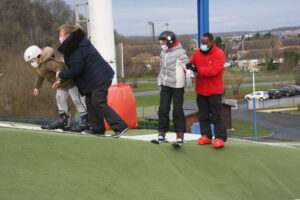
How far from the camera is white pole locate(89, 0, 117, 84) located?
14.6 m

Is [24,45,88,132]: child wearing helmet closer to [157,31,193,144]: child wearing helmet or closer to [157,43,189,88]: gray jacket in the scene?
[157,31,193,144]: child wearing helmet

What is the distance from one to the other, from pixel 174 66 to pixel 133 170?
219cm

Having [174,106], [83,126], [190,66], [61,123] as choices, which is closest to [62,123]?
[61,123]

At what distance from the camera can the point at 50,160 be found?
6.41m

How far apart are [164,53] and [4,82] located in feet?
80.6

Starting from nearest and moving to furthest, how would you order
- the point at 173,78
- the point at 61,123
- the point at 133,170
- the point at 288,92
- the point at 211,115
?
the point at 133,170 < the point at 173,78 < the point at 61,123 < the point at 211,115 < the point at 288,92

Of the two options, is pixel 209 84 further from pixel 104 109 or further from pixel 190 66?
pixel 104 109

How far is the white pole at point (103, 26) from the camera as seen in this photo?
1459 cm

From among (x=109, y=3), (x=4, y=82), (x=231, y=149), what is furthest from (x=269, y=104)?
(x=231, y=149)

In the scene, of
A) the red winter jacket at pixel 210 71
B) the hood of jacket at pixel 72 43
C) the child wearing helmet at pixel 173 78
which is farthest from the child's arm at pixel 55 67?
the red winter jacket at pixel 210 71

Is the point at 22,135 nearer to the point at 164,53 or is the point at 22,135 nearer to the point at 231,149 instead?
the point at 164,53

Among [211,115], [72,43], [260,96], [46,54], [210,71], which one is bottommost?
[260,96]

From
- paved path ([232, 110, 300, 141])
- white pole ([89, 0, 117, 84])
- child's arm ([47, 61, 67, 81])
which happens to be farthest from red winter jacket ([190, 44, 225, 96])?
paved path ([232, 110, 300, 141])

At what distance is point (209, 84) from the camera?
866 cm
